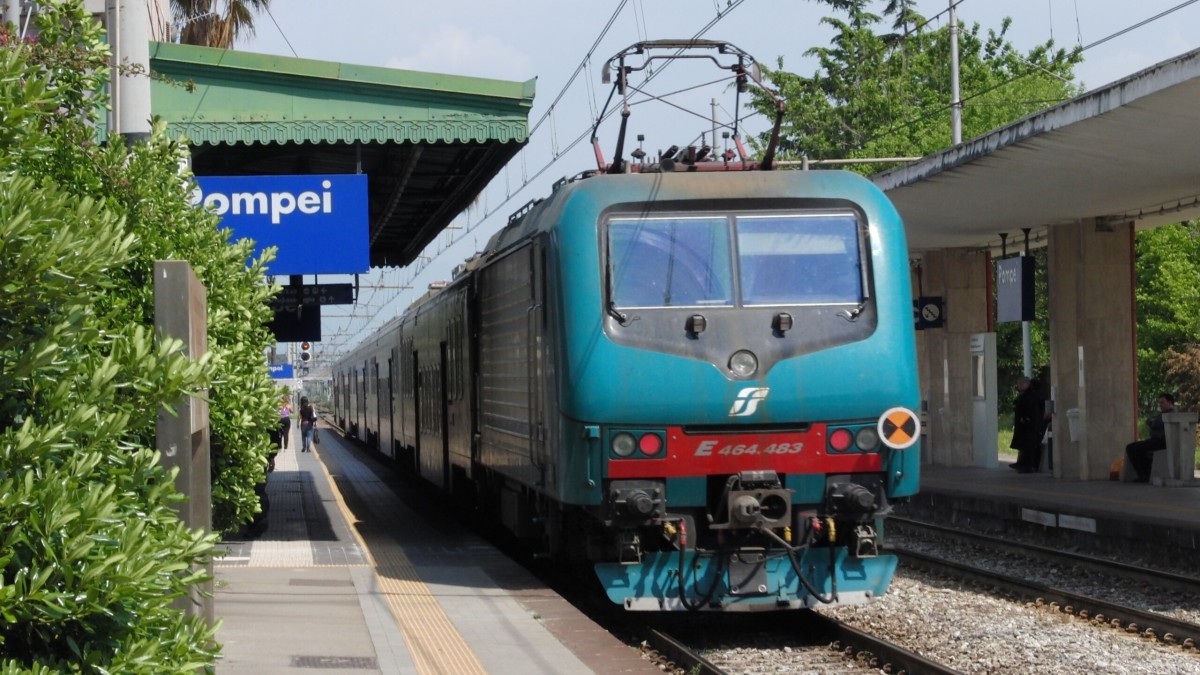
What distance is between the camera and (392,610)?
1078cm

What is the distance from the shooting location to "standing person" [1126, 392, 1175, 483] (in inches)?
812

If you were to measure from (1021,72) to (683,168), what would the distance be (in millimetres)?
50990

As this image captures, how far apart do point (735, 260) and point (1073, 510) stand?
8.12m

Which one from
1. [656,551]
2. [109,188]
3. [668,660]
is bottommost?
[668,660]

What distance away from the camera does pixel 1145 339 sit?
51.0 m

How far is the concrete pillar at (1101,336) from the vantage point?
2194 centimetres

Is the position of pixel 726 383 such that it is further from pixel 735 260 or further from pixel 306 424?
pixel 306 424

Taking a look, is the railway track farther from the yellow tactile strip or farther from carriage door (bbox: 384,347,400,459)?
carriage door (bbox: 384,347,400,459)

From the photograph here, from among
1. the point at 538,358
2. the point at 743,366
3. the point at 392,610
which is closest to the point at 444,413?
the point at 538,358

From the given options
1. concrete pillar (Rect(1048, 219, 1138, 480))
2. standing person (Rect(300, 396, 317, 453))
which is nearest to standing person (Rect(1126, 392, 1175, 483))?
concrete pillar (Rect(1048, 219, 1138, 480))

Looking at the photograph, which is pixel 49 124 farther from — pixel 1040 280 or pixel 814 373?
pixel 1040 280

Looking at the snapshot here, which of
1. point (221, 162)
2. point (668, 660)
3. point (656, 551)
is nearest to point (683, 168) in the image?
point (656, 551)

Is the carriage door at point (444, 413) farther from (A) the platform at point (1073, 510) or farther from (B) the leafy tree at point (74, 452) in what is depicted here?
(B) the leafy tree at point (74, 452)

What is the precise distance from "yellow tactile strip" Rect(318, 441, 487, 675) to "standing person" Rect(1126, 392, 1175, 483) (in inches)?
423
